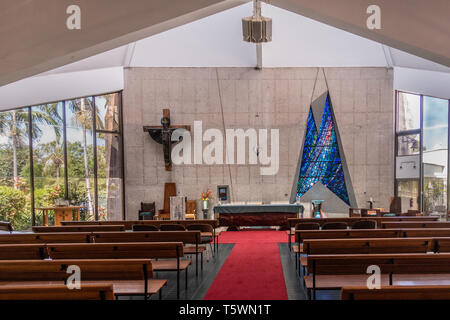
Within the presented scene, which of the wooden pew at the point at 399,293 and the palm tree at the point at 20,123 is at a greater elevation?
the palm tree at the point at 20,123

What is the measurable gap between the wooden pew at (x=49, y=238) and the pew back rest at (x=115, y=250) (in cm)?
70

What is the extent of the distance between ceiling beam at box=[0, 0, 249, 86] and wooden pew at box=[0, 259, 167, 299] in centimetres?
296

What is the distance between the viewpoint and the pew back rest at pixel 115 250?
3.37 m

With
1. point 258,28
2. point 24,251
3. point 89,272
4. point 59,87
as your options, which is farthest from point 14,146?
point 89,272

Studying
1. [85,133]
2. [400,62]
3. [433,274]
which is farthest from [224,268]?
[400,62]

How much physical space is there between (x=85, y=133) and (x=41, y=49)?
5604mm

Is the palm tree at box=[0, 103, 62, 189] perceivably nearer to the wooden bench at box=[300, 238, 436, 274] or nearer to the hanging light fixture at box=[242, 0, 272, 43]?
the hanging light fixture at box=[242, 0, 272, 43]

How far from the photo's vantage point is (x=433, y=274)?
310 cm

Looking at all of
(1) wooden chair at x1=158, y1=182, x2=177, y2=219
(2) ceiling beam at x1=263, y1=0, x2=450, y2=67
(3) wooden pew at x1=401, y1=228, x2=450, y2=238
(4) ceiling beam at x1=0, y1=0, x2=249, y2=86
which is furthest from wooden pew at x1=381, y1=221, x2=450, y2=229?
(1) wooden chair at x1=158, y1=182, x2=177, y2=219

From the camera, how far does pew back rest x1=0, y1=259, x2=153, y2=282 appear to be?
268 cm

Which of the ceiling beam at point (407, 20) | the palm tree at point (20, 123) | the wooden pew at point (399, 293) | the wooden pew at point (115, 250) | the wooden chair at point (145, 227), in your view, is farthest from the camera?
the palm tree at point (20, 123)

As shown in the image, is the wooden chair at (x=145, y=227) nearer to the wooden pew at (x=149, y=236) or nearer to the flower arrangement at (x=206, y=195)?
the wooden pew at (x=149, y=236)

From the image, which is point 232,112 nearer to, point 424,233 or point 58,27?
point 58,27

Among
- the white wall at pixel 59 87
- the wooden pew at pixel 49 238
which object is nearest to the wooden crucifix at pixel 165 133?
the white wall at pixel 59 87
